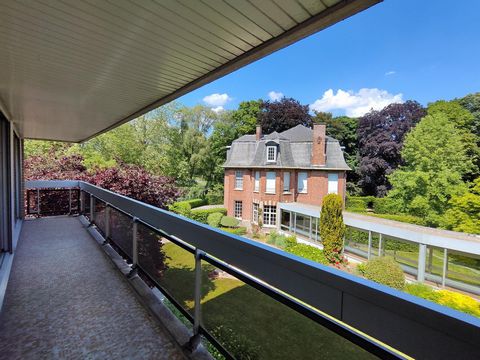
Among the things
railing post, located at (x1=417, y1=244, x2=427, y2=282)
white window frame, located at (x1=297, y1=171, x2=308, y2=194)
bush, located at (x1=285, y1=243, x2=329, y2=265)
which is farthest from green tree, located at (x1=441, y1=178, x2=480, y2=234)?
white window frame, located at (x1=297, y1=171, x2=308, y2=194)

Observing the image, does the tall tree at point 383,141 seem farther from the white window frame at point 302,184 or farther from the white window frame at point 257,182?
the white window frame at point 257,182

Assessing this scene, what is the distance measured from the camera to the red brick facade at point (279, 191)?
17.7 m

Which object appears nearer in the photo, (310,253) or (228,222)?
(310,253)

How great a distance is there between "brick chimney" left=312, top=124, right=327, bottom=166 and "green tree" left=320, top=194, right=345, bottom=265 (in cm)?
624

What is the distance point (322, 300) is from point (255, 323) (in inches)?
23.0

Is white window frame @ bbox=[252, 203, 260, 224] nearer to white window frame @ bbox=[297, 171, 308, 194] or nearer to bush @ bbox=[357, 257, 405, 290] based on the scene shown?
white window frame @ bbox=[297, 171, 308, 194]

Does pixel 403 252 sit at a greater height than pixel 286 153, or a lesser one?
lesser

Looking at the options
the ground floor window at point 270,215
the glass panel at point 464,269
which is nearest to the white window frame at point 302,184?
the ground floor window at point 270,215

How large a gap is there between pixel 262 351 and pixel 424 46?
41.6 meters

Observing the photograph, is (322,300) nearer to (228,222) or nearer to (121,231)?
(121,231)

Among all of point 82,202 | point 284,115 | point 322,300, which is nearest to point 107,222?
point 82,202

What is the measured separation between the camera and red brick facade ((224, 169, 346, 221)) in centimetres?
1773

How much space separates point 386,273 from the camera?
355 inches

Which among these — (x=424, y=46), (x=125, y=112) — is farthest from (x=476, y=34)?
(x=125, y=112)
